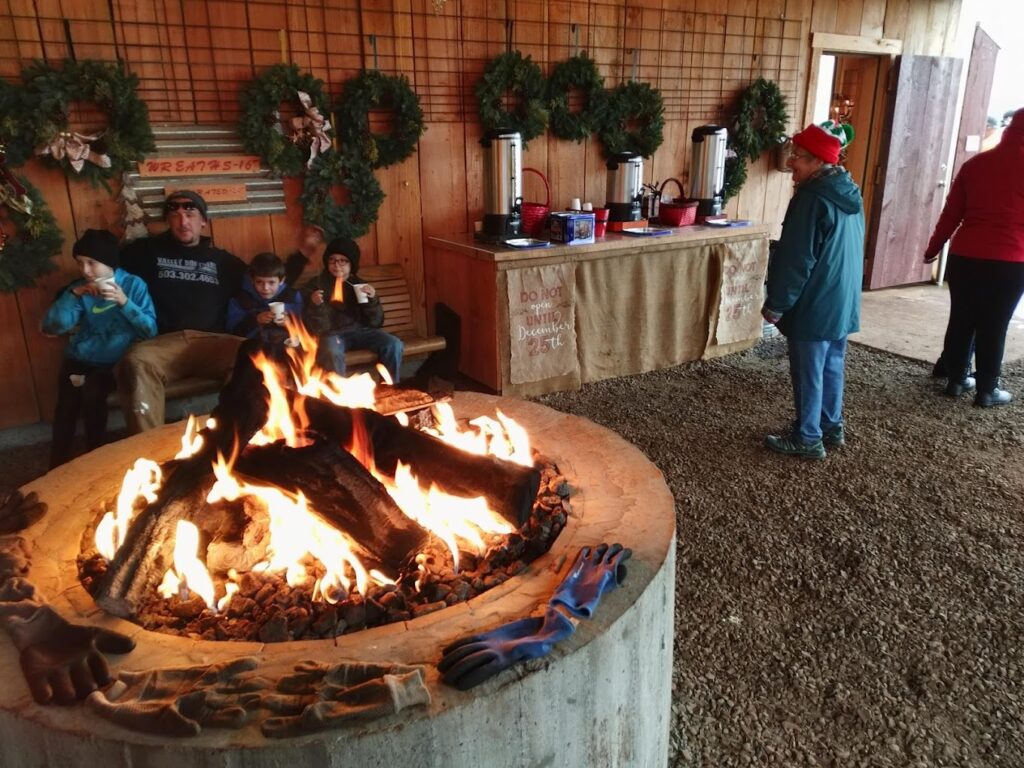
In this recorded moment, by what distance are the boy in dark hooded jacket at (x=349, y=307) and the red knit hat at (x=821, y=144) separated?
221cm

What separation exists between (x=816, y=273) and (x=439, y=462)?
225cm

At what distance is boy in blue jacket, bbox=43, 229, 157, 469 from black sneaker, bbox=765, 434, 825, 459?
3.06 metres

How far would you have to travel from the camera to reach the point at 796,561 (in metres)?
2.75

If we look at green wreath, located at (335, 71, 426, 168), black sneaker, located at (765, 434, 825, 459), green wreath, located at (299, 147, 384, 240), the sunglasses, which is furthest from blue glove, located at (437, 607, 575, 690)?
green wreath, located at (335, 71, 426, 168)

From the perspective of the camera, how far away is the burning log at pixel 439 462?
175cm

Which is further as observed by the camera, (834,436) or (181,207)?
(834,436)

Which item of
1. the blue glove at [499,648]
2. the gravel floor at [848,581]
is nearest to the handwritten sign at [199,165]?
the gravel floor at [848,581]

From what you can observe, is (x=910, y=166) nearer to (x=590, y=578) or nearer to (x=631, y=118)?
(x=631, y=118)

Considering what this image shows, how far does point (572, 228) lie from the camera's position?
437 cm

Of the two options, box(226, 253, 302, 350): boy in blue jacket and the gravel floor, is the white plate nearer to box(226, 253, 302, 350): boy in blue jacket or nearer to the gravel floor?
the gravel floor

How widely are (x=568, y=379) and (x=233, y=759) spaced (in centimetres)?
354

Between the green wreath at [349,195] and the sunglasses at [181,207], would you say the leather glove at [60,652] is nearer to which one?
the sunglasses at [181,207]

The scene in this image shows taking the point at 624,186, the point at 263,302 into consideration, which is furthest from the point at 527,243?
the point at 263,302

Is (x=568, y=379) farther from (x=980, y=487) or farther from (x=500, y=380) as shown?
(x=980, y=487)
